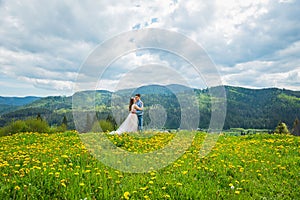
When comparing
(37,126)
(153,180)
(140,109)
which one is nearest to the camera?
(153,180)

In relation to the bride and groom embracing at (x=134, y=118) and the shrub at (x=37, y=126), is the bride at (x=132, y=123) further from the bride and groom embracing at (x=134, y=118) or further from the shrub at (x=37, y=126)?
the shrub at (x=37, y=126)

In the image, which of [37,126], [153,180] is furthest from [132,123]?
[37,126]

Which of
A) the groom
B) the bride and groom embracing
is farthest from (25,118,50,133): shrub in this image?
the groom

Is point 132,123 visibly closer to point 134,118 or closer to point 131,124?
point 131,124

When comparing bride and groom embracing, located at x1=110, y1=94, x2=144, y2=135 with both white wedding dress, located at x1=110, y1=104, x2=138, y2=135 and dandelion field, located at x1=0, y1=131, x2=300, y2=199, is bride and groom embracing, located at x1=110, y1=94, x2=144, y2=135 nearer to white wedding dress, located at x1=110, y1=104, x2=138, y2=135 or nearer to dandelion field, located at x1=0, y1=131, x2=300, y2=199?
white wedding dress, located at x1=110, y1=104, x2=138, y2=135

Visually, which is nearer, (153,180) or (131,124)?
(153,180)

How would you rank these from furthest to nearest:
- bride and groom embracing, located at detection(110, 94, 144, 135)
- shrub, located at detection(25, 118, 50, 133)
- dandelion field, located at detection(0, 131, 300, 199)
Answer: shrub, located at detection(25, 118, 50, 133) → bride and groom embracing, located at detection(110, 94, 144, 135) → dandelion field, located at detection(0, 131, 300, 199)

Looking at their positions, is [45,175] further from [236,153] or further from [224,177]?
[236,153]

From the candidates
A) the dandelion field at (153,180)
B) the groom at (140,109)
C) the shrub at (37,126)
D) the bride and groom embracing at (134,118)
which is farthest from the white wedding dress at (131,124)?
the shrub at (37,126)

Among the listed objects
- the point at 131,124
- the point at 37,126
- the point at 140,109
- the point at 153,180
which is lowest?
Result: the point at 37,126

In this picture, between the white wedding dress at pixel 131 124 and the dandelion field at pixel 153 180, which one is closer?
the dandelion field at pixel 153 180

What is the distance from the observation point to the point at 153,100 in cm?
4800

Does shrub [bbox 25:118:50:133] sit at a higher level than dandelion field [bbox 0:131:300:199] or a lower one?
lower

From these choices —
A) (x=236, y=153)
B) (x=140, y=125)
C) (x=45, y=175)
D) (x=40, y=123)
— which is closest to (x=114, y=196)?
(x=45, y=175)
